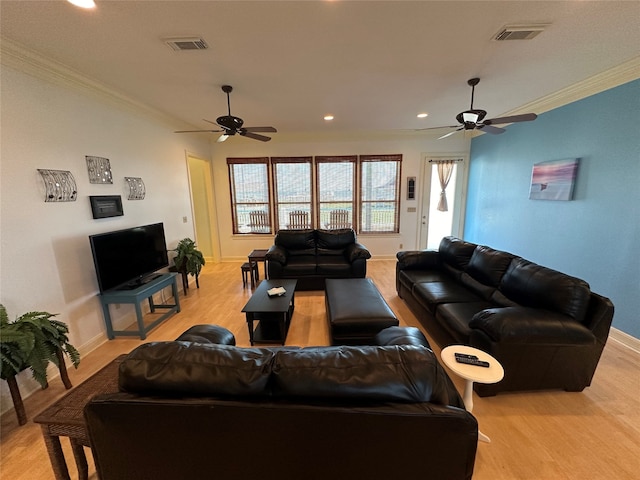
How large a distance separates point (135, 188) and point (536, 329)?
442 cm

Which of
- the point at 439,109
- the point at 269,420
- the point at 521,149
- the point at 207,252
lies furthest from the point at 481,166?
the point at 207,252

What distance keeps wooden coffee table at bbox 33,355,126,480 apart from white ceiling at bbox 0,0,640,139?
2289 mm

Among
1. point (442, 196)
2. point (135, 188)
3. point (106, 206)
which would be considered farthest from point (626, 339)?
point (135, 188)

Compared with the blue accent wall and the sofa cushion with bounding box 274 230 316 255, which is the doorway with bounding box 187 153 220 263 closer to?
the sofa cushion with bounding box 274 230 316 255

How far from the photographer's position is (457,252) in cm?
329

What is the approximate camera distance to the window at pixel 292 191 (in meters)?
5.66

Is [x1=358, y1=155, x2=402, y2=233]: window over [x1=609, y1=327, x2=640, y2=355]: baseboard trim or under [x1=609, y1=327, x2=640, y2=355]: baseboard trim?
over

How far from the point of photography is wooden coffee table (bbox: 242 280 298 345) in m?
2.60

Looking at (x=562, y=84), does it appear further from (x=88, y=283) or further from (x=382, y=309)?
(x=88, y=283)

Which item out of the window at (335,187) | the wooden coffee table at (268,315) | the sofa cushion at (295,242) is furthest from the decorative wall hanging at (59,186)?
the window at (335,187)

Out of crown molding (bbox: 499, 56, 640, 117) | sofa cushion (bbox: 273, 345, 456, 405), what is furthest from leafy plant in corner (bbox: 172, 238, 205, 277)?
crown molding (bbox: 499, 56, 640, 117)

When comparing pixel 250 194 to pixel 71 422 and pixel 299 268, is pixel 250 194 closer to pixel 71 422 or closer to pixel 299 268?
pixel 299 268

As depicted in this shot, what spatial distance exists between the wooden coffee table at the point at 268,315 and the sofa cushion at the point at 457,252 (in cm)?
213

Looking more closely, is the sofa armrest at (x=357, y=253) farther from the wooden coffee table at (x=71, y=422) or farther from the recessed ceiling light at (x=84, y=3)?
the recessed ceiling light at (x=84, y=3)
